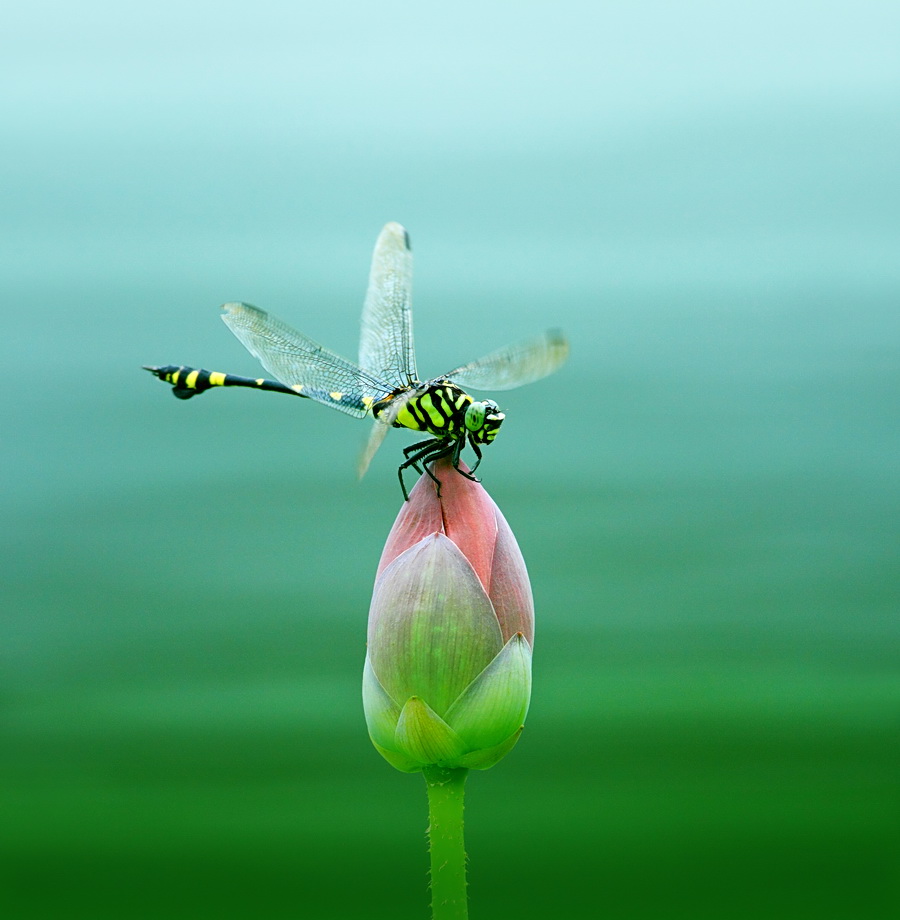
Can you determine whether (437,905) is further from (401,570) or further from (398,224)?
(398,224)

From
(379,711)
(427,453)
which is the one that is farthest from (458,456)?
(379,711)

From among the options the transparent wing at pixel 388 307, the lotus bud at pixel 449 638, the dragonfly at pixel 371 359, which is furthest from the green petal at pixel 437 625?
the transparent wing at pixel 388 307

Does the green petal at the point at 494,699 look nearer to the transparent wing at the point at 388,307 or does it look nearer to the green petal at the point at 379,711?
the green petal at the point at 379,711

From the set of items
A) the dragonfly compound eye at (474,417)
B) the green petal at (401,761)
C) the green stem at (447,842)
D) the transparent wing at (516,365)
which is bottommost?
the green stem at (447,842)

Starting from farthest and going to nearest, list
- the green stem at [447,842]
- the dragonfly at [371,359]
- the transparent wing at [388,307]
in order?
1. the transparent wing at [388,307]
2. the dragonfly at [371,359]
3. the green stem at [447,842]

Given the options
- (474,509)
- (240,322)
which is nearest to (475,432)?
(474,509)

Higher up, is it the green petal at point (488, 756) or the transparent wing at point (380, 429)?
the transparent wing at point (380, 429)

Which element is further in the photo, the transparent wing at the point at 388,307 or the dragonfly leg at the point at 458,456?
the transparent wing at the point at 388,307

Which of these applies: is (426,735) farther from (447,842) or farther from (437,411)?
(437,411)
